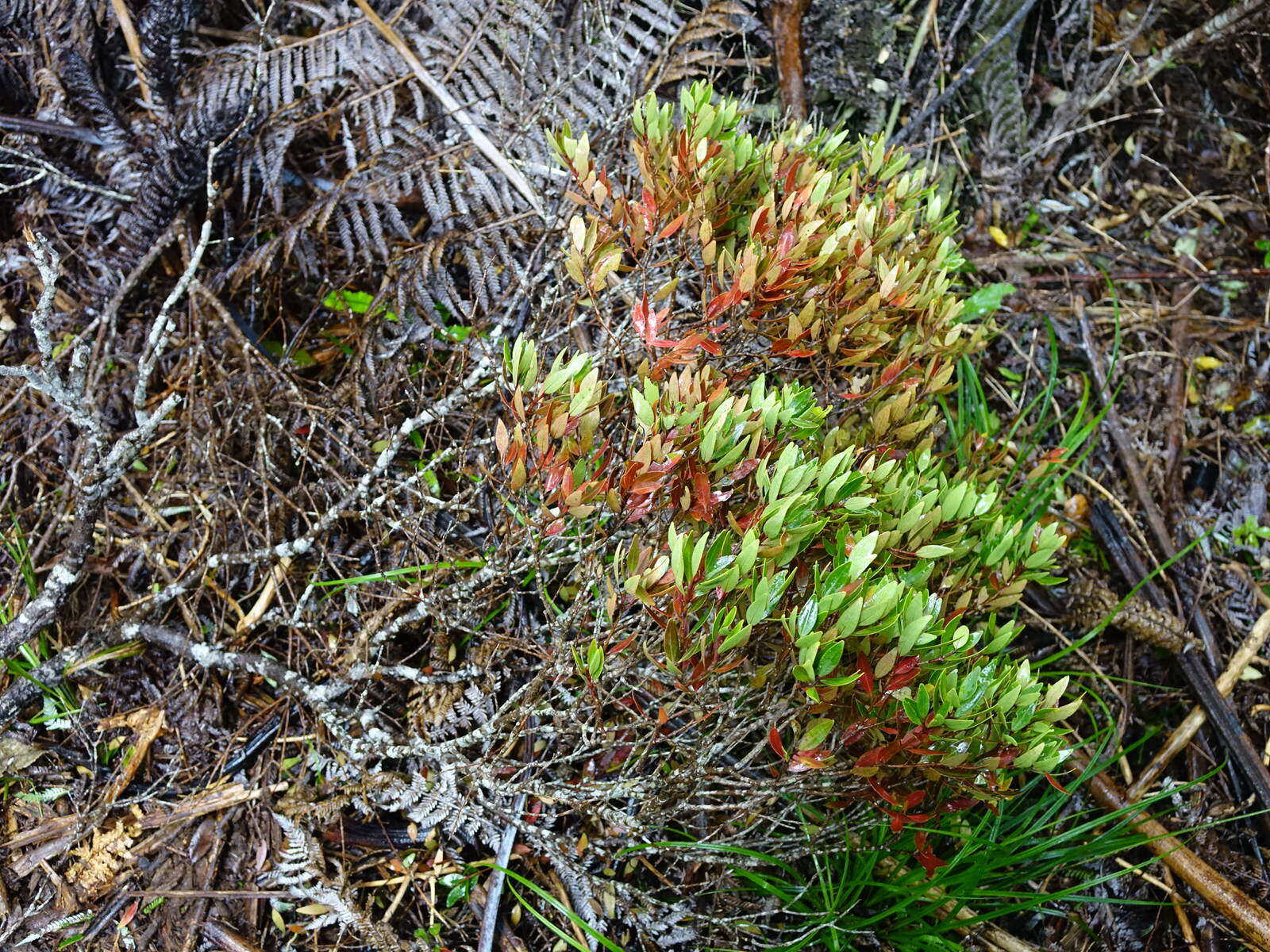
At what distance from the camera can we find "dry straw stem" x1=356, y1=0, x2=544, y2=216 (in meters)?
2.81

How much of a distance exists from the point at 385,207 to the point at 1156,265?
3.02 metres

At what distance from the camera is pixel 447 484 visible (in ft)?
8.75

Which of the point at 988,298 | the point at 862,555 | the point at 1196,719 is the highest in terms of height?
the point at 862,555

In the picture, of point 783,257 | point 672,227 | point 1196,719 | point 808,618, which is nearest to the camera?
point 808,618

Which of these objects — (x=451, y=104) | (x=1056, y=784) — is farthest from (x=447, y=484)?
(x=1056, y=784)

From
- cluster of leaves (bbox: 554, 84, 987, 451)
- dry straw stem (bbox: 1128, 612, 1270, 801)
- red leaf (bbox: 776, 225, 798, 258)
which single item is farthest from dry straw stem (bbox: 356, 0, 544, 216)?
dry straw stem (bbox: 1128, 612, 1270, 801)

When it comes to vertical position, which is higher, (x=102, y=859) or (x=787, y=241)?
(x=787, y=241)

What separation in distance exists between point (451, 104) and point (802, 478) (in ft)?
6.66

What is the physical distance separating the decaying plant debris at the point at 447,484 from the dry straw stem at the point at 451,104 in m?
0.01

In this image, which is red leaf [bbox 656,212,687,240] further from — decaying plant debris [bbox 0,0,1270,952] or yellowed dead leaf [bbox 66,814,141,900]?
yellowed dead leaf [bbox 66,814,141,900]

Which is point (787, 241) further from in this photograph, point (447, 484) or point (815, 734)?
point (447, 484)

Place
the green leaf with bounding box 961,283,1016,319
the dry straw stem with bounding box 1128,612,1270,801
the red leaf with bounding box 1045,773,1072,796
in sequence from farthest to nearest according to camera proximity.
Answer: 1. the green leaf with bounding box 961,283,1016,319
2. the dry straw stem with bounding box 1128,612,1270,801
3. the red leaf with bounding box 1045,773,1072,796

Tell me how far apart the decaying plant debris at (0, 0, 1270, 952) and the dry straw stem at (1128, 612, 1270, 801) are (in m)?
0.02

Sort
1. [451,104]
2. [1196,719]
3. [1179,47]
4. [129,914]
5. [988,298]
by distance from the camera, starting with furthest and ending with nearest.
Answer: [1179,47] → [988,298] → [451,104] → [1196,719] → [129,914]
